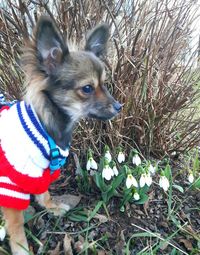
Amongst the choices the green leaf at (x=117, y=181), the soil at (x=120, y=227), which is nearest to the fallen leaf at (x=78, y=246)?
the soil at (x=120, y=227)

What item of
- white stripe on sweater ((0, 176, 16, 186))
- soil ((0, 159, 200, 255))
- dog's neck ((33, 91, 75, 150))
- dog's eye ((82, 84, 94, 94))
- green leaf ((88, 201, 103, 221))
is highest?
dog's eye ((82, 84, 94, 94))

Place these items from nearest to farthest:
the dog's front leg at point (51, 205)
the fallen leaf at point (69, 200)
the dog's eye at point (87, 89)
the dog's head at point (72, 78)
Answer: the dog's head at point (72, 78)
the dog's eye at point (87, 89)
the dog's front leg at point (51, 205)
the fallen leaf at point (69, 200)

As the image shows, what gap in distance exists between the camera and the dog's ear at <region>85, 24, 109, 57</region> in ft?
7.82

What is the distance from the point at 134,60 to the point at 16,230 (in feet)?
4.95

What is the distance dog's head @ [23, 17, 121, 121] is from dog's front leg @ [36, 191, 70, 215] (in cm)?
69

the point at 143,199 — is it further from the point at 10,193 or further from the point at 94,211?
the point at 10,193

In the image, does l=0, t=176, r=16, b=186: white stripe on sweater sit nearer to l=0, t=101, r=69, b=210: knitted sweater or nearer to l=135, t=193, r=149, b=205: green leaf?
l=0, t=101, r=69, b=210: knitted sweater

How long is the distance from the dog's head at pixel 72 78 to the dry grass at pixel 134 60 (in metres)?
0.51

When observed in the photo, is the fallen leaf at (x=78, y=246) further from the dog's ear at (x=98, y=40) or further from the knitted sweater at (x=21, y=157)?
the dog's ear at (x=98, y=40)

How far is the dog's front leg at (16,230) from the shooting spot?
2.23 metres

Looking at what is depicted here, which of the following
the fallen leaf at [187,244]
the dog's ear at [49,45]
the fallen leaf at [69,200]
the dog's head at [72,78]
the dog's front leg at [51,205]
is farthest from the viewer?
the fallen leaf at [69,200]

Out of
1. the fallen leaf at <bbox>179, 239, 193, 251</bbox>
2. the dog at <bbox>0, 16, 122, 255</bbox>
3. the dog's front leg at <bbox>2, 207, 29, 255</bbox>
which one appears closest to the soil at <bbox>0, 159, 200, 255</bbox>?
the fallen leaf at <bbox>179, 239, 193, 251</bbox>

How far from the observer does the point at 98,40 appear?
246cm

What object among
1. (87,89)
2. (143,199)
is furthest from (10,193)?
(143,199)
